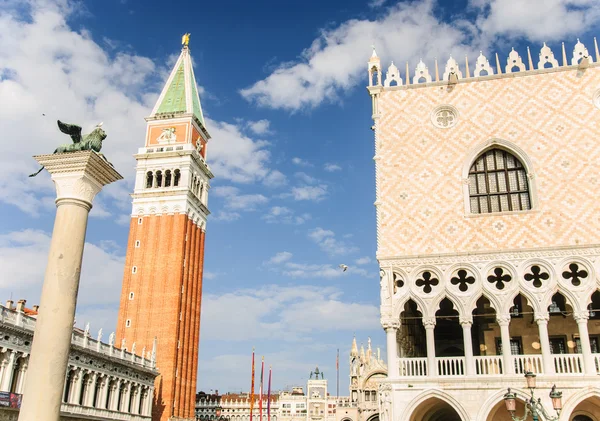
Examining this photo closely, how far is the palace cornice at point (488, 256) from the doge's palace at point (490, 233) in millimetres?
34

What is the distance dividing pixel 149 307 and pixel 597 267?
3724 centimetres

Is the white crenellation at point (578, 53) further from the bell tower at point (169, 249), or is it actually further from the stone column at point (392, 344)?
the bell tower at point (169, 249)

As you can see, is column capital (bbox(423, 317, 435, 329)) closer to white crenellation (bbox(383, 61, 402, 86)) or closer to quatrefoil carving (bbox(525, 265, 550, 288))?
quatrefoil carving (bbox(525, 265, 550, 288))

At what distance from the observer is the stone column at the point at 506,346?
18859 millimetres

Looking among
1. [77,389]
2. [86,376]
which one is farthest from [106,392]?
[77,389]

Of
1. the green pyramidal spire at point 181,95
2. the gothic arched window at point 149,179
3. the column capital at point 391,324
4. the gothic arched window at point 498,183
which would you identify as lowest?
the column capital at point 391,324

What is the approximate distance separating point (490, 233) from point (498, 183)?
6.88 feet

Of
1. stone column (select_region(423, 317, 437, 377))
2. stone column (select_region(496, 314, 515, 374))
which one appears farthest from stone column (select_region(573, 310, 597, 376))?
stone column (select_region(423, 317, 437, 377))

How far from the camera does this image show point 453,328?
2345cm

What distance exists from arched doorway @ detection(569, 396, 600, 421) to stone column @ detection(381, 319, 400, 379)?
216 inches

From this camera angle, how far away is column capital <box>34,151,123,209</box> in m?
10.1

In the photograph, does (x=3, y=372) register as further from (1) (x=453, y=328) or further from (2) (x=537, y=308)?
(2) (x=537, y=308)

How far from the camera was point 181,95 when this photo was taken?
56.6 metres

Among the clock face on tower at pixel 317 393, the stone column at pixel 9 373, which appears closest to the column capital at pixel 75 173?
the stone column at pixel 9 373
